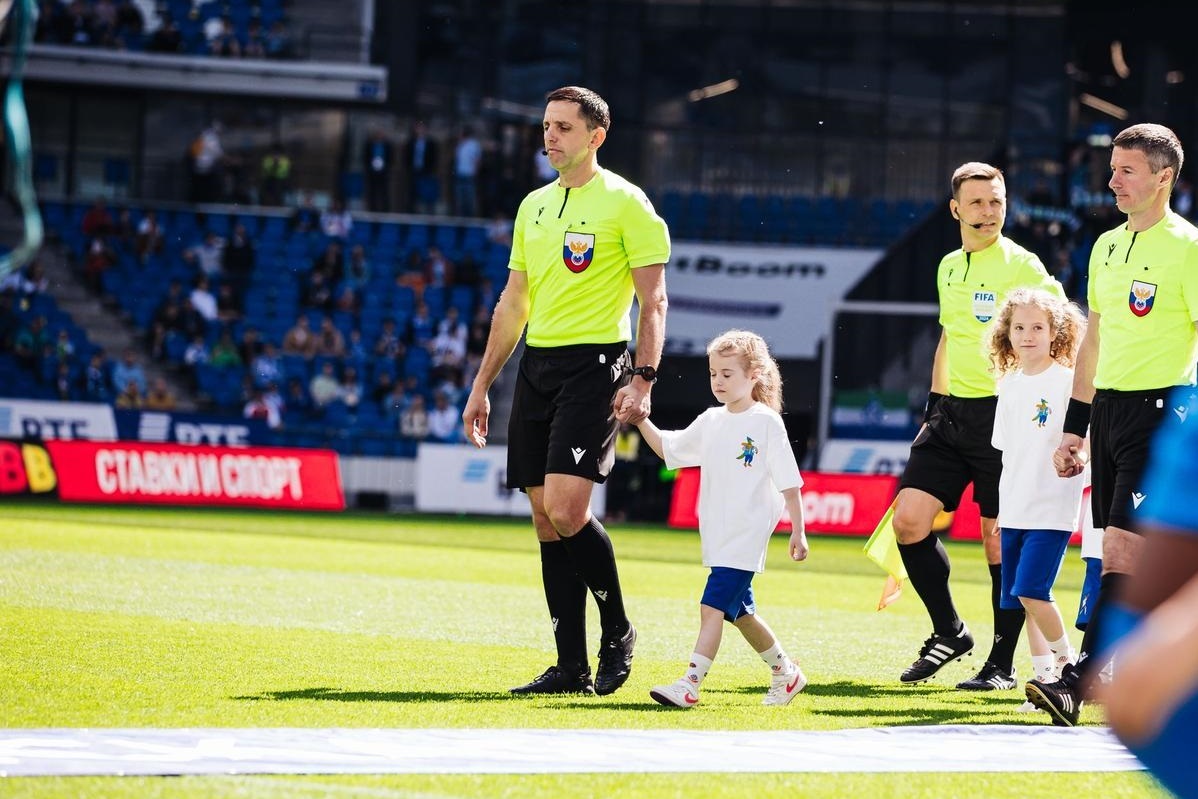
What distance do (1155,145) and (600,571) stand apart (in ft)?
9.53

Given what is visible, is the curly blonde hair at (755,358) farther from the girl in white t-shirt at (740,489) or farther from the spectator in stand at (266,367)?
the spectator in stand at (266,367)

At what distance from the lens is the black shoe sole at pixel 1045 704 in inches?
254

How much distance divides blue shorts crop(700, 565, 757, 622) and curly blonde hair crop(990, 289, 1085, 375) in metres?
1.83

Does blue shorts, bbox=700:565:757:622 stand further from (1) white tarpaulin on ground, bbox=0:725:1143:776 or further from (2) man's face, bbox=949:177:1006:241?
(2) man's face, bbox=949:177:1006:241

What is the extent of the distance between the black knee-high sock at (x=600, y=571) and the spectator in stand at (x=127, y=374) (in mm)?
21845

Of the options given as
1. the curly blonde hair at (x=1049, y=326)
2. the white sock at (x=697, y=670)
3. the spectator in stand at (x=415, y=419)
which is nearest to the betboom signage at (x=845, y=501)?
the spectator in stand at (x=415, y=419)

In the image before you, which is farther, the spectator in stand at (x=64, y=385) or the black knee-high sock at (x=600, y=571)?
the spectator in stand at (x=64, y=385)

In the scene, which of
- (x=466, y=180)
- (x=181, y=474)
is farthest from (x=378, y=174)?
(x=181, y=474)

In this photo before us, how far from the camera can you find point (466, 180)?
1300 inches

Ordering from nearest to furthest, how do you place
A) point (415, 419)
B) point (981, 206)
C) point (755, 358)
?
1. point (755, 358)
2. point (981, 206)
3. point (415, 419)

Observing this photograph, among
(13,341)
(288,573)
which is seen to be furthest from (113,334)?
(288,573)

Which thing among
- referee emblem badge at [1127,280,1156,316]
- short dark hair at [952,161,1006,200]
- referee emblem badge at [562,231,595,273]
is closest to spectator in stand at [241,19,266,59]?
short dark hair at [952,161,1006,200]

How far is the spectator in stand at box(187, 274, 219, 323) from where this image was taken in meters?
29.9

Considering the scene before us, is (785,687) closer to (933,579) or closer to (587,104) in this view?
(933,579)
